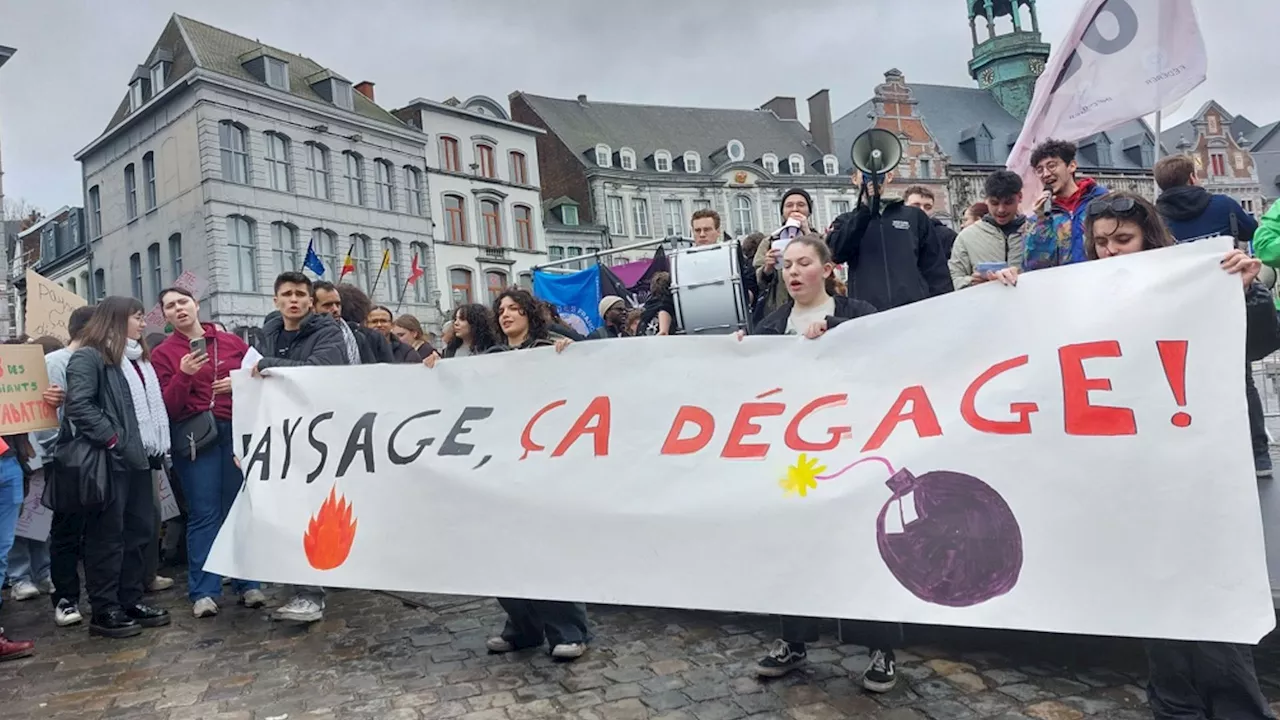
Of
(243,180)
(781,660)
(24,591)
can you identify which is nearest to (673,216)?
(243,180)

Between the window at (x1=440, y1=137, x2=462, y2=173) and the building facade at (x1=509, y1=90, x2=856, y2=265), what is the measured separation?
5.28 metres

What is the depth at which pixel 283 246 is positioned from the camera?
96.9ft

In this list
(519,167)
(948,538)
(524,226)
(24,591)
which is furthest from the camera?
(519,167)

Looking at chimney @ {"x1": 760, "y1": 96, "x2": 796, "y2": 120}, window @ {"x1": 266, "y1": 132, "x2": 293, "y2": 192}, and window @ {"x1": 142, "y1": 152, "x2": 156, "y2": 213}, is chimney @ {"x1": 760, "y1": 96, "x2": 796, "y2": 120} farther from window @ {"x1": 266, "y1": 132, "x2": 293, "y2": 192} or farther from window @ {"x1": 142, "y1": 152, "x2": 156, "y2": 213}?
window @ {"x1": 142, "y1": 152, "x2": 156, "y2": 213}

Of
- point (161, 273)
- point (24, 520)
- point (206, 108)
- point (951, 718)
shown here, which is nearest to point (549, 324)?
point (951, 718)

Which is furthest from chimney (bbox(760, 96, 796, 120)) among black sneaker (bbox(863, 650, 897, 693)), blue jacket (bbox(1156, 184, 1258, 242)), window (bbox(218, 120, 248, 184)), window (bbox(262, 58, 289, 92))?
black sneaker (bbox(863, 650, 897, 693))

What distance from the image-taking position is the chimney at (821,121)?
45719 mm

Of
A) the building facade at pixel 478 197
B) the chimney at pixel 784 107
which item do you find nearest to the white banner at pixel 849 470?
the building facade at pixel 478 197

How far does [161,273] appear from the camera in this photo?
30.0 metres

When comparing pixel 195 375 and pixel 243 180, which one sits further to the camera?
pixel 243 180

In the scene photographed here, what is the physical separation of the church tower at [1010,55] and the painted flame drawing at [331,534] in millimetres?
50901

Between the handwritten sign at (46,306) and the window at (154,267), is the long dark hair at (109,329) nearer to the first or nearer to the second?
the handwritten sign at (46,306)

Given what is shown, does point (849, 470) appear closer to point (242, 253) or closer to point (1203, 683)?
point (1203, 683)

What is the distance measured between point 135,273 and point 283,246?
21.2 ft
